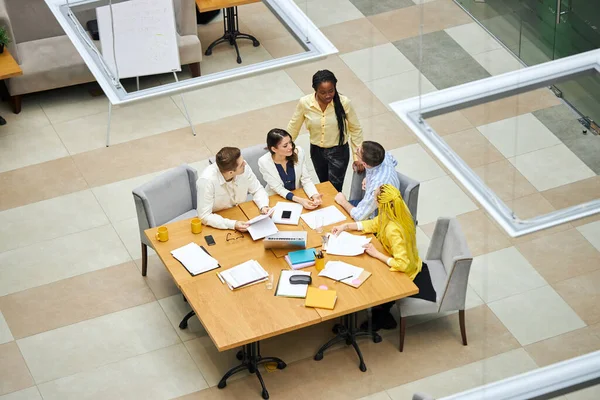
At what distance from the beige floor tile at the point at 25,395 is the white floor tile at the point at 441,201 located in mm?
3393

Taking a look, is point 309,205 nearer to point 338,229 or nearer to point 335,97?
point 338,229

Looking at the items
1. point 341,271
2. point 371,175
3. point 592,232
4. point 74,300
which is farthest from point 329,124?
point 74,300

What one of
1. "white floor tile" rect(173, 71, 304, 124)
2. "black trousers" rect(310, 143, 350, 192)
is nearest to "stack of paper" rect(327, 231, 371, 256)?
"black trousers" rect(310, 143, 350, 192)

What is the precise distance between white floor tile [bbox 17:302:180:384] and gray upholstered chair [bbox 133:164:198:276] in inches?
20.9

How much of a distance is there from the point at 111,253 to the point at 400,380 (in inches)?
106

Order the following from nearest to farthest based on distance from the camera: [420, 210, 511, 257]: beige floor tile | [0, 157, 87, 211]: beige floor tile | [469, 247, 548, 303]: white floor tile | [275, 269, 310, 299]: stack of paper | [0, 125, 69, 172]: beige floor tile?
[275, 269, 310, 299]: stack of paper < [469, 247, 548, 303]: white floor tile < [420, 210, 511, 257]: beige floor tile < [0, 157, 87, 211]: beige floor tile < [0, 125, 69, 172]: beige floor tile

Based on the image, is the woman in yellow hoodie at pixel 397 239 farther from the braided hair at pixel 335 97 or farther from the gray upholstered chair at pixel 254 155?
the gray upholstered chair at pixel 254 155

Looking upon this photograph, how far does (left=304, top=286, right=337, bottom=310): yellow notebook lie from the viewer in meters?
6.91

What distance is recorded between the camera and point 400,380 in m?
7.21

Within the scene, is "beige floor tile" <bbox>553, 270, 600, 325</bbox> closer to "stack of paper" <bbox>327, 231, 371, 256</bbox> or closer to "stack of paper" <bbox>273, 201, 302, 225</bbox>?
"stack of paper" <bbox>327, 231, 371, 256</bbox>

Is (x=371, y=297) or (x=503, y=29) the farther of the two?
(x=371, y=297)

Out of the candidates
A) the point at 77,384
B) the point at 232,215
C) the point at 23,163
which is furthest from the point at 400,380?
the point at 23,163

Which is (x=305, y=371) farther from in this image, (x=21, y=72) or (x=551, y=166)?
(x=21, y=72)

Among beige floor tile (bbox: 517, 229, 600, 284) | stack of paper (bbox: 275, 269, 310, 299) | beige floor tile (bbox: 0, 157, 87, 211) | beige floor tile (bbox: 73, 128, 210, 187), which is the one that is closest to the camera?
stack of paper (bbox: 275, 269, 310, 299)
